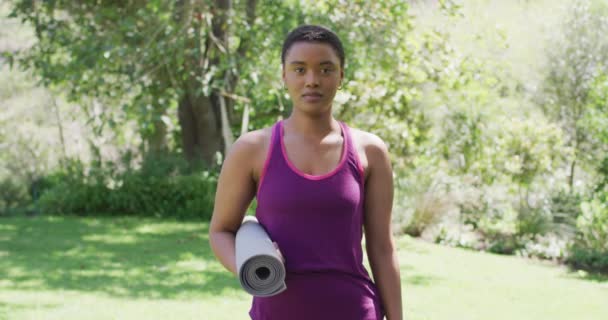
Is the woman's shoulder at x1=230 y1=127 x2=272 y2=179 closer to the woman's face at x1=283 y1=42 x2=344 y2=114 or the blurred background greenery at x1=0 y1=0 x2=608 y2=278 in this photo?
the woman's face at x1=283 y1=42 x2=344 y2=114

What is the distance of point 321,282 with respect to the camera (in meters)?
2.11

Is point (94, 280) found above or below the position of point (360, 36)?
below

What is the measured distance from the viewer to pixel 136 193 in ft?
47.2

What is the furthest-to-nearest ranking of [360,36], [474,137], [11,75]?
1. [11,75]
2. [474,137]
3. [360,36]

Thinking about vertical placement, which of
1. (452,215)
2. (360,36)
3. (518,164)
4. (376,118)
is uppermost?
(360,36)

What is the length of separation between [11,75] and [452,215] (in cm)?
1889

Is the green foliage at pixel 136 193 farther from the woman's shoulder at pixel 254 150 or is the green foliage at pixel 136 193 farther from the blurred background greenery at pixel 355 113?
the woman's shoulder at pixel 254 150

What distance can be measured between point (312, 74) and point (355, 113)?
11.6m

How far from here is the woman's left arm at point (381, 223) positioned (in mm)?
2266

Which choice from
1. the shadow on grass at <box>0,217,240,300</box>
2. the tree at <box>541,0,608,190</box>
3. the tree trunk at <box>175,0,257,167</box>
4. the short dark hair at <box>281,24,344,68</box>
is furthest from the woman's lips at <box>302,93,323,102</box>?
the tree at <box>541,0,608,190</box>

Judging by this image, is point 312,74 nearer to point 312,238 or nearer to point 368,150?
point 368,150

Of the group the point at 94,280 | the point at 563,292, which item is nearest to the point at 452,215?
the point at 563,292

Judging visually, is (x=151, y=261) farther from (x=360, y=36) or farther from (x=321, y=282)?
(x=321, y=282)

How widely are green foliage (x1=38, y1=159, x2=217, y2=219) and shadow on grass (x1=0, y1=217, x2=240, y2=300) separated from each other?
2.31ft
